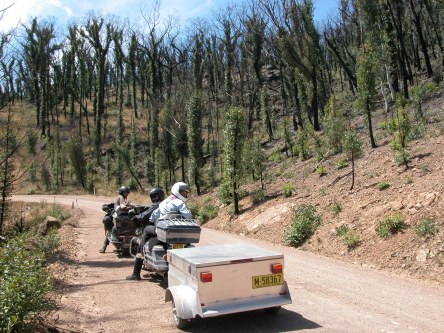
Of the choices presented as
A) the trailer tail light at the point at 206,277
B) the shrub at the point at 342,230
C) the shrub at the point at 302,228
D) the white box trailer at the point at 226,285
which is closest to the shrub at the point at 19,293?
the white box trailer at the point at 226,285

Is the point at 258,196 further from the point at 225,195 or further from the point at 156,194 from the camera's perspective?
the point at 156,194

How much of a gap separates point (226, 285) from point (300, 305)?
1892mm

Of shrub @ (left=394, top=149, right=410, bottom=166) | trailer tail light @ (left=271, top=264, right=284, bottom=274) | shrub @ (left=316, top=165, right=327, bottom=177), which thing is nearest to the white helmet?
trailer tail light @ (left=271, top=264, right=284, bottom=274)

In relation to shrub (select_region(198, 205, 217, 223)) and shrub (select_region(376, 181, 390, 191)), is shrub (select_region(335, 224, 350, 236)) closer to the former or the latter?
shrub (select_region(376, 181, 390, 191))

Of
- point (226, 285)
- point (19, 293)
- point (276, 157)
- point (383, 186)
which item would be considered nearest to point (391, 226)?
point (383, 186)

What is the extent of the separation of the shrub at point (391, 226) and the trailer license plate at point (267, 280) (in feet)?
22.5

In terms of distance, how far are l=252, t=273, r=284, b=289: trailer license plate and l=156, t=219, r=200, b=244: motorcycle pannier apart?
2112 mm

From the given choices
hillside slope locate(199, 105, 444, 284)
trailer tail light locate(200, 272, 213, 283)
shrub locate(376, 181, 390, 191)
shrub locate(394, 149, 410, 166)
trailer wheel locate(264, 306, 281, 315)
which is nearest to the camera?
trailer tail light locate(200, 272, 213, 283)

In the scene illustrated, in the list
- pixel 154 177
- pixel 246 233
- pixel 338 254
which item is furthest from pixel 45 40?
pixel 338 254

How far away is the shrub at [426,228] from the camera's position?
10951mm

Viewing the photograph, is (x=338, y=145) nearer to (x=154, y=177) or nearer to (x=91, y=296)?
(x=91, y=296)

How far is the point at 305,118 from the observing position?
38.2 meters

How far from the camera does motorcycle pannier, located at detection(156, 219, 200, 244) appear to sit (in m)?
7.79

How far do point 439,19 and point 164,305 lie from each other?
157 feet
